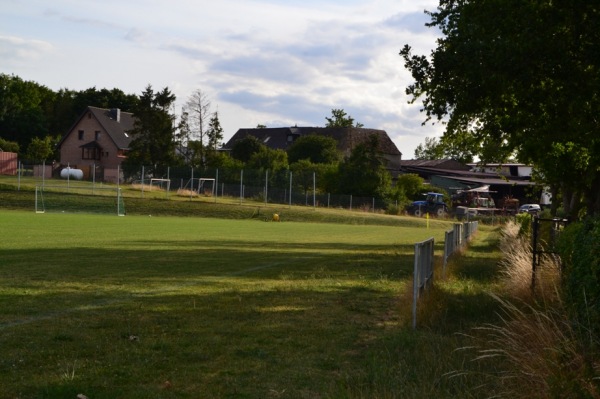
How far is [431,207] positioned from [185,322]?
6747 centimetres

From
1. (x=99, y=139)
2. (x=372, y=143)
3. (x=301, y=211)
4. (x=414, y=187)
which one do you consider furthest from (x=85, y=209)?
(x=99, y=139)

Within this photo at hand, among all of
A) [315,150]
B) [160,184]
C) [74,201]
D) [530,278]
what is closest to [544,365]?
[530,278]

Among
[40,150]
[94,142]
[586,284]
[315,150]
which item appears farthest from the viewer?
[315,150]

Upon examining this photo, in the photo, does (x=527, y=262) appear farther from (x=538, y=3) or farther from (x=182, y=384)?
(x=182, y=384)

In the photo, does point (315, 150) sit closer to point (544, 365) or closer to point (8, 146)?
point (8, 146)

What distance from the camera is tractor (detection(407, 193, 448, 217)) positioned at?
76.2 meters

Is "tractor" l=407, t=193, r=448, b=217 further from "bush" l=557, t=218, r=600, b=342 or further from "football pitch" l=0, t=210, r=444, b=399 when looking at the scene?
"bush" l=557, t=218, r=600, b=342

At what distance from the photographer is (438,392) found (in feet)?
25.1

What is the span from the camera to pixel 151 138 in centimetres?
8938

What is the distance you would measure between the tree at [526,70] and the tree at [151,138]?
71.3 m

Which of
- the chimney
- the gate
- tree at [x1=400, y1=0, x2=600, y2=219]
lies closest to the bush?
the gate

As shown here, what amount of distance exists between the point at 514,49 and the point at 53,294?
29.9 feet

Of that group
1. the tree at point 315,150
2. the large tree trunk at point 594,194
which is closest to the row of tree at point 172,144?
the tree at point 315,150

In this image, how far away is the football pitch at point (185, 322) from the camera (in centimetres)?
795
